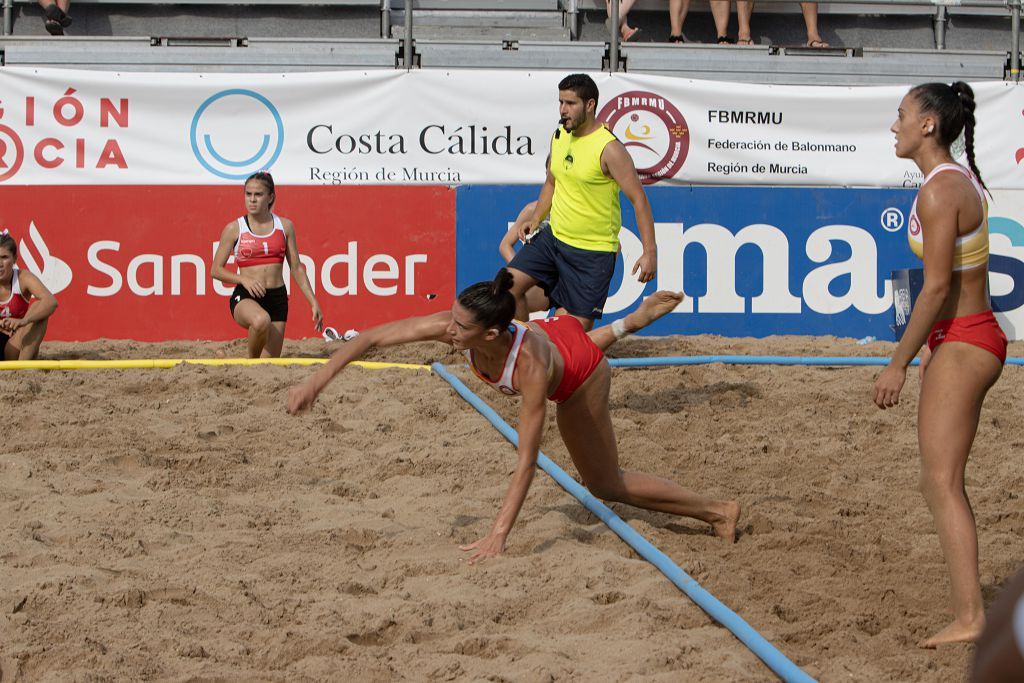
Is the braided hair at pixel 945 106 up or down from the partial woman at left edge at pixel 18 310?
up

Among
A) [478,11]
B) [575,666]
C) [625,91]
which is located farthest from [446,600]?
[478,11]

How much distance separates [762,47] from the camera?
1190 cm

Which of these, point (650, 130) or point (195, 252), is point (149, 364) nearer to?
point (195, 252)

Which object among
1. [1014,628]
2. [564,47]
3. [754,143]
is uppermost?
[564,47]

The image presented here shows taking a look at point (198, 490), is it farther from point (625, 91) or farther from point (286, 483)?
point (625, 91)

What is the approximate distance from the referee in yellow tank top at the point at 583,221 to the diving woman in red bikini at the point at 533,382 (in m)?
2.06

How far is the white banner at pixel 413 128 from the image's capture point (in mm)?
10602

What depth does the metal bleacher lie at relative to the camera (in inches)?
449

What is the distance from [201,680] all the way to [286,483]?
8.05ft

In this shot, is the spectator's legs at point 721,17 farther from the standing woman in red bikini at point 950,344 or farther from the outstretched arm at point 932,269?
the outstretched arm at point 932,269

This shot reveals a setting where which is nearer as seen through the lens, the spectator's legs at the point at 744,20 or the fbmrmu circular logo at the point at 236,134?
the fbmrmu circular logo at the point at 236,134

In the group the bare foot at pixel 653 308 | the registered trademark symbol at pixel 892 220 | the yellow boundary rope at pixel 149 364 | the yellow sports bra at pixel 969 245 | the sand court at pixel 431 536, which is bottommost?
the sand court at pixel 431 536

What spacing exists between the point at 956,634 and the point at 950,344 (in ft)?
3.09

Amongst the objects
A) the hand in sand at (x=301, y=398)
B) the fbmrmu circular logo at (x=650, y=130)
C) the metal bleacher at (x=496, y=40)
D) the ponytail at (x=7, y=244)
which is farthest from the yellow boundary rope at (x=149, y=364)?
the hand in sand at (x=301, y=398)
